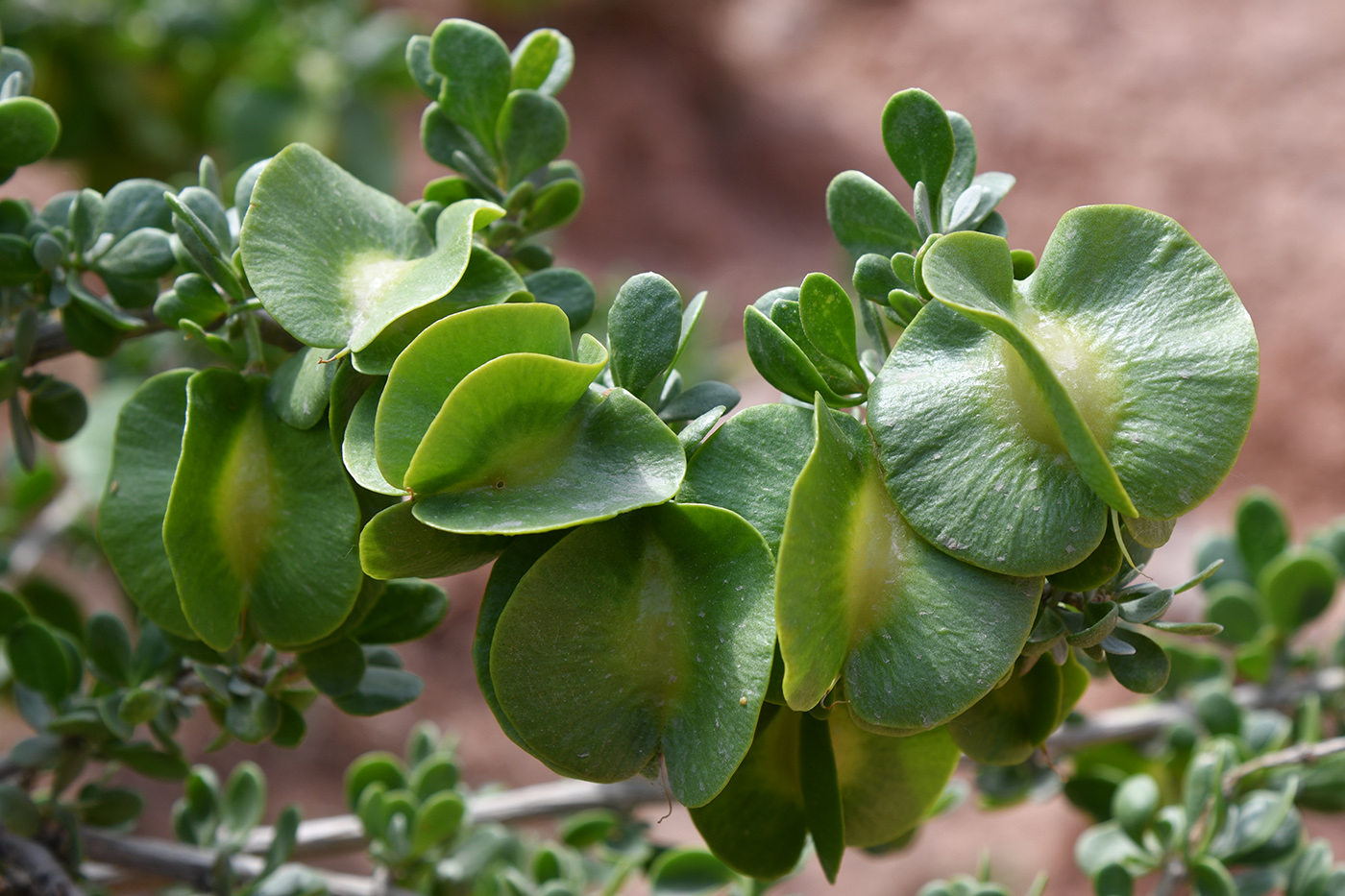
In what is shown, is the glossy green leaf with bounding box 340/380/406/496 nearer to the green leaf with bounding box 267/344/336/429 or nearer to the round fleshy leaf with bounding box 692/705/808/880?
the green leaf with bounding box 267/344/336/429

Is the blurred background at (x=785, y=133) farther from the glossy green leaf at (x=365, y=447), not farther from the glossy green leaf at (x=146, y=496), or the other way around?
the glossy green leaf at (x=365, y=447)

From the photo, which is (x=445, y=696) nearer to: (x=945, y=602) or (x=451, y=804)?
(x=451, y=804)

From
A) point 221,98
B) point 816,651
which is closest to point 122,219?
point 816,651

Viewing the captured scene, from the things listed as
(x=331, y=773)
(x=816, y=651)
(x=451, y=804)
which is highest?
(x=816, y=651)

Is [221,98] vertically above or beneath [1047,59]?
beneath

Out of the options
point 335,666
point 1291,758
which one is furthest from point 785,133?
point 335,666

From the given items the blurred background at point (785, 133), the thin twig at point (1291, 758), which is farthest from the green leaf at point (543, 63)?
the blurred background at point (785, 133)

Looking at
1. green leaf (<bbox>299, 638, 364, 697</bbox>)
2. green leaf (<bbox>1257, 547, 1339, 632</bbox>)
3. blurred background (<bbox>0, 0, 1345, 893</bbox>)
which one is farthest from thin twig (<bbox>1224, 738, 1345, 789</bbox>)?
blurred background (<bbox>0, 0, 1345, 893</bbox>)
